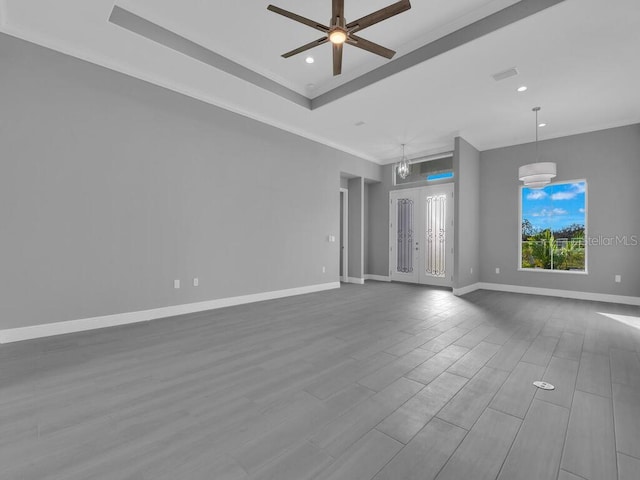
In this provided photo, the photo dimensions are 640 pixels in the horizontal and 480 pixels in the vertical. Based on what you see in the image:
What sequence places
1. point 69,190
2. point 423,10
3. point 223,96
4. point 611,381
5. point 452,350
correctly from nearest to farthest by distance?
point 611,381 < point 452,350 < point 423,10 < point 69,190 < point 223,96

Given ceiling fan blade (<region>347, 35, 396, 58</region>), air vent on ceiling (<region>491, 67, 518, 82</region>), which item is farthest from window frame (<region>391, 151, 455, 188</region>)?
ceiling fan blade (<region>347, 35, 396, 58</region>)

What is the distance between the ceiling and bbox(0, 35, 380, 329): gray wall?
1.16 feet

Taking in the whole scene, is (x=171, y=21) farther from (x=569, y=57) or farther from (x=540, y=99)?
(x=540, y=99)

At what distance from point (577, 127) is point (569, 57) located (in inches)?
121

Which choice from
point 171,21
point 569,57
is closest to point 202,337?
point 171,21

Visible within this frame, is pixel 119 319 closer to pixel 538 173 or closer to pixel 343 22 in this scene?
pixel 343 22

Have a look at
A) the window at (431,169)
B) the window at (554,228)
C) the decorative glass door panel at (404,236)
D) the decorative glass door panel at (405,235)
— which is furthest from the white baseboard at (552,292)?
the window at (431,169)

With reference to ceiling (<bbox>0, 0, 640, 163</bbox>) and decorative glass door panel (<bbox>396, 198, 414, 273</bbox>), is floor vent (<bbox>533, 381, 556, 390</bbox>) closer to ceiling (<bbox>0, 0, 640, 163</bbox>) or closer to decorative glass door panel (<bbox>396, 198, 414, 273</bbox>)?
ceiling (<bbox>0, 0, 640, 163</bbox>)

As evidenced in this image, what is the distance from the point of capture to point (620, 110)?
5082 mm

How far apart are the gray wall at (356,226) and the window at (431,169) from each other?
49.1 inches

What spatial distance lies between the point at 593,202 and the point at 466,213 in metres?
2.26

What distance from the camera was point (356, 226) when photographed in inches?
310

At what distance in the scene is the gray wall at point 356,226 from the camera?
306 inches

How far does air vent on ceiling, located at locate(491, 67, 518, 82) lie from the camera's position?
3.86 m
